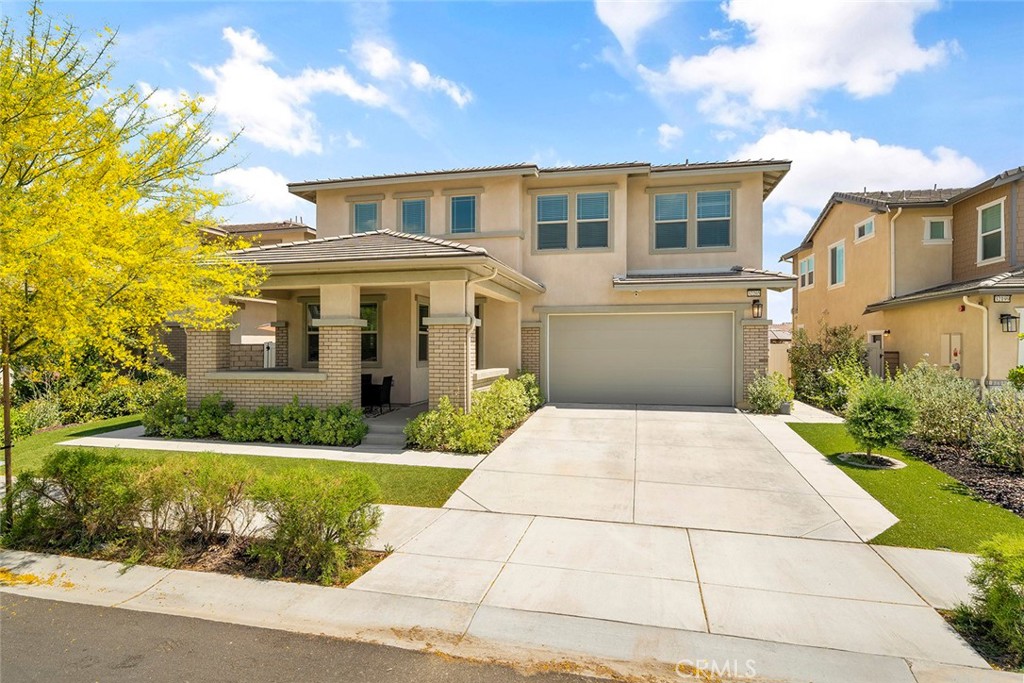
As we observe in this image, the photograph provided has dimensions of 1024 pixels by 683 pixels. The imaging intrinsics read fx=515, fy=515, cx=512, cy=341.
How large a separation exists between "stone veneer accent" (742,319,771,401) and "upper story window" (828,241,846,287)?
29.5ft

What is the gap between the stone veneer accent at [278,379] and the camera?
10523mm

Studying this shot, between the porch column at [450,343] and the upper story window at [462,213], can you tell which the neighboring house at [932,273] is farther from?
the upper story window at [462,213]

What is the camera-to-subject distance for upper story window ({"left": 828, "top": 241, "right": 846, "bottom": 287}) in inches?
787

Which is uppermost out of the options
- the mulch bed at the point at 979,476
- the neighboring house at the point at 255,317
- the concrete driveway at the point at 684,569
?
the neighboring house at the point at 255,317

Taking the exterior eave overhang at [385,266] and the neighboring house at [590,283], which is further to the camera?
the neighboring house at [590,283]

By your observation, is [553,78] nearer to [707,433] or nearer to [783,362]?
[707,433]

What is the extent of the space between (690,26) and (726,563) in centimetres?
913

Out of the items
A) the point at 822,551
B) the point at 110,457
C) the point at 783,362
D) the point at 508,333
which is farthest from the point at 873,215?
the point at 110,457

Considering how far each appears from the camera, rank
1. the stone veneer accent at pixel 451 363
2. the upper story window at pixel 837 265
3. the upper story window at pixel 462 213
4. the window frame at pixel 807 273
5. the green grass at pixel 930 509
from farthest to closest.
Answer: the window frame at pixel 807 273, the upper story window at pixel 837 265, the upper story window at pixel 462 213, the stone veneer accent at pixel 451 363, the green grass at pixel 930 509

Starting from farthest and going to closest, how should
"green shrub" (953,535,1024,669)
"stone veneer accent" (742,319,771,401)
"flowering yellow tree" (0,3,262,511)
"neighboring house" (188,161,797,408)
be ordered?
1. "neighboring house" (188,161,797,408)
2. "stone veneer accent" (742,319,771,401)
3. "flowering yellow tree" (0,3,262,511)
4. "green shrub" (953,535,1024,669)

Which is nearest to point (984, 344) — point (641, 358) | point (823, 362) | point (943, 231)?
point (823, 362)

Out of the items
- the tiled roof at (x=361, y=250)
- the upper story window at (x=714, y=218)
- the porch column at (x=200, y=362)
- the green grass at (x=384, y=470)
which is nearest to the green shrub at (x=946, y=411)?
the upper story window at (x=714, y=218)

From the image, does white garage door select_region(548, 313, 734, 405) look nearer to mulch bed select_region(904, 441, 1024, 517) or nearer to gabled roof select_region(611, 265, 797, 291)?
gabled roof select_region(611, 265, 797, 291)

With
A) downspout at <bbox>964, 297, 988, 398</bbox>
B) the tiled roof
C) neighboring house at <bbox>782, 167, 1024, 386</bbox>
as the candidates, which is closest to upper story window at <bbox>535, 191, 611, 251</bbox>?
the tiled roof
